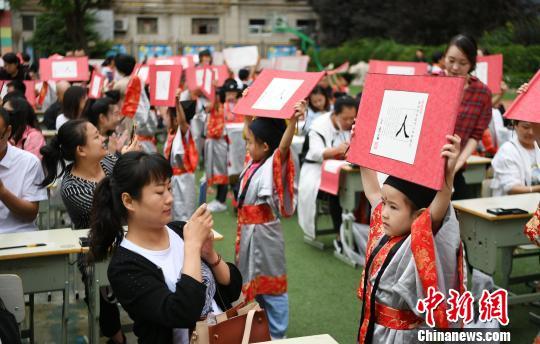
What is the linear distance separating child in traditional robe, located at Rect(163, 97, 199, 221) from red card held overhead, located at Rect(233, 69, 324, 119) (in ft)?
5.68

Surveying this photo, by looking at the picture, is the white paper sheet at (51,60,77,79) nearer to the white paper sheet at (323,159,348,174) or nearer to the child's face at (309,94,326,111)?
the child's face at (309,94,326,111)

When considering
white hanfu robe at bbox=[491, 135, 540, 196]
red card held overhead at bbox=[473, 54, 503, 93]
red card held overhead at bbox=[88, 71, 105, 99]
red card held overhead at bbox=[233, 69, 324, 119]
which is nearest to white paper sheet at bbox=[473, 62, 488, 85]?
red card held overhead at bbox=[473, 54, 503, 93]

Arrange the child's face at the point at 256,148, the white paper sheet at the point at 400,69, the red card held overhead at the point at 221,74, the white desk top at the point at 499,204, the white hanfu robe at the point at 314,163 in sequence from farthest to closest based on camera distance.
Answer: the red card held overhead at the point at 221,74 < the white paper sheet at the point at 400,69 < the white hanfu robe at the point at 314,163 < the white desk top at the point at 499,204 < the child's face at the point at 256,148

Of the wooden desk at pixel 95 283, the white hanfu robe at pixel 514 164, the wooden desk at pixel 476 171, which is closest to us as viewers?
the wooden desk at pixel 95 283

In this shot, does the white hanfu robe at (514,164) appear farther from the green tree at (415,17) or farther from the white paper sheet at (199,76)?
the green tree at (415,17)

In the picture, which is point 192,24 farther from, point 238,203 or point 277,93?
point 277,93

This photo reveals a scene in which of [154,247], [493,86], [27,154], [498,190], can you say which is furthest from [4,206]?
[493,86]

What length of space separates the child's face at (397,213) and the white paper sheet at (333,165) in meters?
3.43

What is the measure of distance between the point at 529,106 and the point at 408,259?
84 cm

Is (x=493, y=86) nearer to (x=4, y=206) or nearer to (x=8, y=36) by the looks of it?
(x=4, y=206)

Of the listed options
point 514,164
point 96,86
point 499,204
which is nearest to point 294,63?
point 96,86

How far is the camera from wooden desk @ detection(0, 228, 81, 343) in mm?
3385

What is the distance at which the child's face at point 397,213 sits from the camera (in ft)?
7.97

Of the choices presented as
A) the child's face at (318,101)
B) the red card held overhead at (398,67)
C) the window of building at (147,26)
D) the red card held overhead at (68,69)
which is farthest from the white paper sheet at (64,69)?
the window of building at (147,26)
